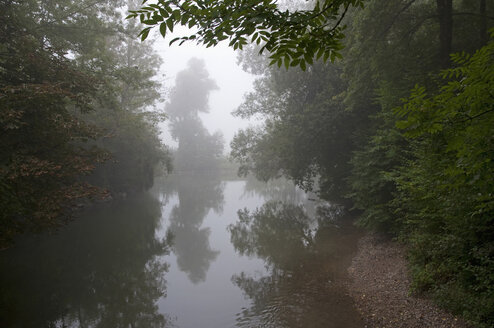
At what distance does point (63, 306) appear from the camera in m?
7.43

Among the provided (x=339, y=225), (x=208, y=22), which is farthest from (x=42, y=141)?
(x=339, y=225)

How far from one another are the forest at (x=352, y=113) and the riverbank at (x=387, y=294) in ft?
1.03

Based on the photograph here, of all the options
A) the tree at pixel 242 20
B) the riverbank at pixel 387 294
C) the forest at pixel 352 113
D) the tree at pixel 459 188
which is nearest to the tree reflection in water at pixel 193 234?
the forest at pixel 352 113

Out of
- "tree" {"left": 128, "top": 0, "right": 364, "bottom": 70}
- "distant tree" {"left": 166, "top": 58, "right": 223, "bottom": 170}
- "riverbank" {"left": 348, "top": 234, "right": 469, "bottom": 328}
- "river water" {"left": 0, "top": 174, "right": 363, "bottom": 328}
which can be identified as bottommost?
"riverbank" {"left": 348, "top": 234, "right": 469, "bottom": 328}

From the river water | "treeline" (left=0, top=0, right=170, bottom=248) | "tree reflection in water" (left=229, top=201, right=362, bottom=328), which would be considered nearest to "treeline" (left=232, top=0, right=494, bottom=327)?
"tree reflection in water" (left=229, top=201, right=362, bottom=328)

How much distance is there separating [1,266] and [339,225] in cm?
1294

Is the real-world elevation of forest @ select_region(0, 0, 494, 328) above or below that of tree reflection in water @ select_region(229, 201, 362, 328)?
above

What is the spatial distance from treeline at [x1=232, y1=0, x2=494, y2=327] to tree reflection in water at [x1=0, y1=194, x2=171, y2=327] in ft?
19.7

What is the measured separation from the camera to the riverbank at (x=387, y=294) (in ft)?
16.8

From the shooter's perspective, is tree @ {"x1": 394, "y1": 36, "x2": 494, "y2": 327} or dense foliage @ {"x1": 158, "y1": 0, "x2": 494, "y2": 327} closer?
tree @ {"x1": 394, "y1": 36, "x2": 494, "y2": 327}

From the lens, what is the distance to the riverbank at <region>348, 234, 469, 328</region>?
511 cm

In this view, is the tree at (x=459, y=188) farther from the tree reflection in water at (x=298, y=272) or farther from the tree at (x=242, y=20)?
the tree reflection in water at (x=298, y=272)

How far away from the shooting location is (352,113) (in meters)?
13.3

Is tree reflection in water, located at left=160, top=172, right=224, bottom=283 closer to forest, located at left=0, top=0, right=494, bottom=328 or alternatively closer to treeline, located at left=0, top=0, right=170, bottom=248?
forest, located at left=0, top=0, right=494, bottom=328
